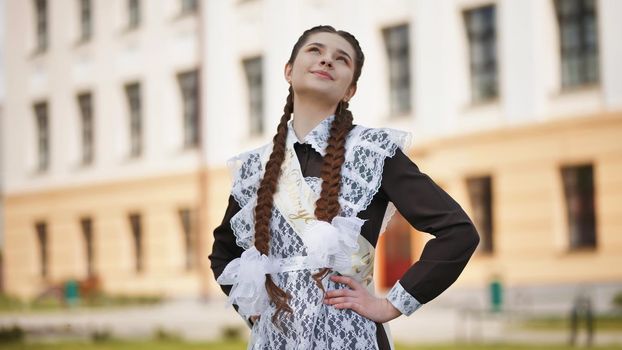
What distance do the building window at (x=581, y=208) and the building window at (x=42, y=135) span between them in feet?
65.3

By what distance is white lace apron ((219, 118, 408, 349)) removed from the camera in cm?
316

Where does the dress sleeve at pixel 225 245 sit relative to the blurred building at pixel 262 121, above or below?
below

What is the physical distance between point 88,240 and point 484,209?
1551cm

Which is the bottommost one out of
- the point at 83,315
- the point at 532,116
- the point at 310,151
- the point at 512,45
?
the point at 83,315

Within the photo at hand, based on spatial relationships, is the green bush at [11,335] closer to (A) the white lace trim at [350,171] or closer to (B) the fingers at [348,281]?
(A) the white lace trim at [350,171]

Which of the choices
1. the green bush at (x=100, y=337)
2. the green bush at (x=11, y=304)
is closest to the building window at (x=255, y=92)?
the green bush at (x=11, y=304)

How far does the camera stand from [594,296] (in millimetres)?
20938

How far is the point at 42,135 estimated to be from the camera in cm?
3725

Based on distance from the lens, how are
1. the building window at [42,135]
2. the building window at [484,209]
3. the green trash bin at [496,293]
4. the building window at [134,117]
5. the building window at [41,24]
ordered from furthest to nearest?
the building window at [41,24] < the building window at [42,135] < the building window at [134,117] < the building window at [484,209] < the green trash bin at [496,293]

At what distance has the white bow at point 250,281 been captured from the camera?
3.20 metres

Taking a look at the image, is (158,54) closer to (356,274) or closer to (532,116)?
(532,116)

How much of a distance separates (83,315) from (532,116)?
10.9 m

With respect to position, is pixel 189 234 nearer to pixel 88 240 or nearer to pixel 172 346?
pixel 88 240

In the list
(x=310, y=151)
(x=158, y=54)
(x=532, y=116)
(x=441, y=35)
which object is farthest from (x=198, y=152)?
(x=310, y=151)
